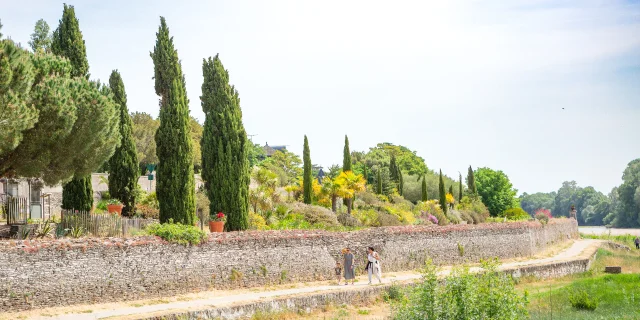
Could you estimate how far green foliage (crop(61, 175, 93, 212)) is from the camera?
96.0 ft

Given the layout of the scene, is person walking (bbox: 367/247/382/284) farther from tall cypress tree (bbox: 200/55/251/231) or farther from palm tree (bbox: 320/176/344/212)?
palm tree (bbox: 320/176/344/212)

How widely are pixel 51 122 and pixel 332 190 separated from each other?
25033mm

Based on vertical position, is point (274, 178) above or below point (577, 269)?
above

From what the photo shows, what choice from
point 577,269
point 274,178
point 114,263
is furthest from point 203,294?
point 577,269

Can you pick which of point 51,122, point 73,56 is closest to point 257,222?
point 73,56

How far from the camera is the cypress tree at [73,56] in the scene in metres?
29.3

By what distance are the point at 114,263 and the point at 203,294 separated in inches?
141

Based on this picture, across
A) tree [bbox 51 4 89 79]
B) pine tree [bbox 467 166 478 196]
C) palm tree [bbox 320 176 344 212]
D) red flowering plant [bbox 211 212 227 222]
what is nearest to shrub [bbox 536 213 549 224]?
palm tree [bbox 320 176 344 212]

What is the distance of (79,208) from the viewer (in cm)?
2930

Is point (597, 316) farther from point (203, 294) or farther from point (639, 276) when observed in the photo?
point (203, 294)

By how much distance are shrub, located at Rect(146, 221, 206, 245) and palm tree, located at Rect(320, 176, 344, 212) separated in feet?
71.0

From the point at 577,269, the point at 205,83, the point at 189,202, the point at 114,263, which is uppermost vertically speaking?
the point at 205,83

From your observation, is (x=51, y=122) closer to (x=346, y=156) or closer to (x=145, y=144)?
(x=346, y=156)

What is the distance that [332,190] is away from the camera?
47.0 m
